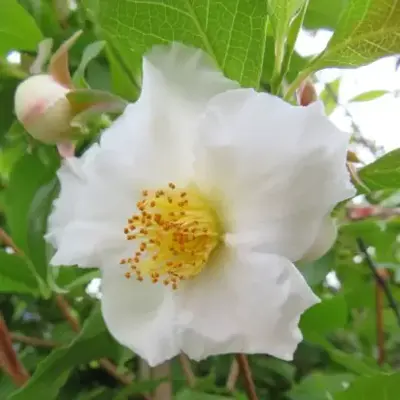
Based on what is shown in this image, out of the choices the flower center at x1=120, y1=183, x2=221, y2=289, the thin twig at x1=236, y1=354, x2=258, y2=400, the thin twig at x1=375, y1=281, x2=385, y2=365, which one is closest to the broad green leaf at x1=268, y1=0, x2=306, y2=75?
the flower center at x1=120, y1=183, x2=221, y2=289

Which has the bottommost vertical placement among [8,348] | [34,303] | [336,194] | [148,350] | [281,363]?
[281,363]

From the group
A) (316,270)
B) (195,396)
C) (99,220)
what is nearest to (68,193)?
(99,220)

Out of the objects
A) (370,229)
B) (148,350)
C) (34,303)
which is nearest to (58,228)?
(148,350)

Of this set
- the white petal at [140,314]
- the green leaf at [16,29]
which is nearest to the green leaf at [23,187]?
the green leaf at [16,29]

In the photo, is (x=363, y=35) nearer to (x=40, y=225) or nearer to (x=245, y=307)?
(x=245, y=307)

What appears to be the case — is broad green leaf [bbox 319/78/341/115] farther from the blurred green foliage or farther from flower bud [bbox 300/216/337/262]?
flower bud [bbox 300/216/337/262]

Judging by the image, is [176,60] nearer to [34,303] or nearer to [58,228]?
[58,228]
